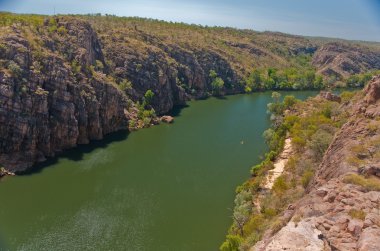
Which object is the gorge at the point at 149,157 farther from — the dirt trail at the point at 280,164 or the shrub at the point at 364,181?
the dirt trail at the point at 280,164

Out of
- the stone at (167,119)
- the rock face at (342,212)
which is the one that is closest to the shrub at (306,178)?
the rock face at (342,212)

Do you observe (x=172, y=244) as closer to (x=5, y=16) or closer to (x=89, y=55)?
(x=89, y=55)

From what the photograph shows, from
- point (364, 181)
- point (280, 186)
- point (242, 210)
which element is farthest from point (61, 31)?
point (364, 181)

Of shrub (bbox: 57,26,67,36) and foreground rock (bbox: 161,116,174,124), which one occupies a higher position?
shrub (bbox: 57,26,67,36)

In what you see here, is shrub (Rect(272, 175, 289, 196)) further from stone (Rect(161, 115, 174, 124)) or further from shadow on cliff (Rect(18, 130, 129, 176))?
stone (Rect(161, 115, 174, 124))

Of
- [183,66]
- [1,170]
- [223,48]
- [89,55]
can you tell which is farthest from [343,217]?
[223,48]

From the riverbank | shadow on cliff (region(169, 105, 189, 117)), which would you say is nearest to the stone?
shadow on cliff (region(169, 105, 189, 117))
